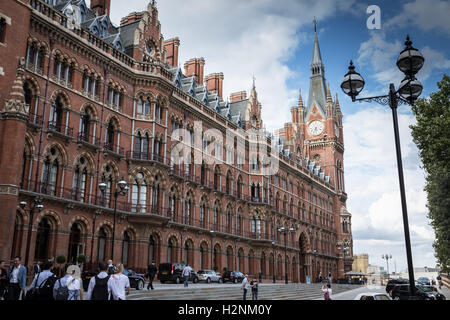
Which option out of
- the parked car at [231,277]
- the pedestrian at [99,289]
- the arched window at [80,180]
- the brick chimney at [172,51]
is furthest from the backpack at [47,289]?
the brick chimney at [172,51]

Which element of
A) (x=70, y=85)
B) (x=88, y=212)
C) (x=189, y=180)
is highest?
(x=70, y=85)

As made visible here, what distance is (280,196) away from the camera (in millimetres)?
63344

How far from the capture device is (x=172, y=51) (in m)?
51.2

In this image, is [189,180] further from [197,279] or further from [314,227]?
[314,227]

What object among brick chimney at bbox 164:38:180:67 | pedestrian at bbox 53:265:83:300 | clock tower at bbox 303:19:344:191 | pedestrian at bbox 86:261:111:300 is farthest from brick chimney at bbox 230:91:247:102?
pedestrian at bbox 86:261:111:300

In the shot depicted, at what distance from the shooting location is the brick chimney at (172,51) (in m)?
50.8

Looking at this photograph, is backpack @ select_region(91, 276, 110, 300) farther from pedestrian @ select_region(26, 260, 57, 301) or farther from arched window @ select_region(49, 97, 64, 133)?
arched window @ select_region(49, 97, 64, 133)

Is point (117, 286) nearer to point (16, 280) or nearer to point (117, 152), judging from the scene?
point (16, 280)

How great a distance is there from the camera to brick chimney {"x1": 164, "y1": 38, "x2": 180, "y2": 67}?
2000 inches

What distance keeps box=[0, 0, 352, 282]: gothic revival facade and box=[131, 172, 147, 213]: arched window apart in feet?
0.27

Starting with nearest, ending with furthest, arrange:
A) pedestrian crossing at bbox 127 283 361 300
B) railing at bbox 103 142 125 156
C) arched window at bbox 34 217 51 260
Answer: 1. pedestrian crossing at bbox 127 283 361 300
2. arched window at bbox 34 217 51 260
3. railing at bbox 103 142 125 156

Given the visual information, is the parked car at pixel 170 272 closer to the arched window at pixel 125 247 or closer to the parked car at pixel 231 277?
the arched window at pixel 125 247
